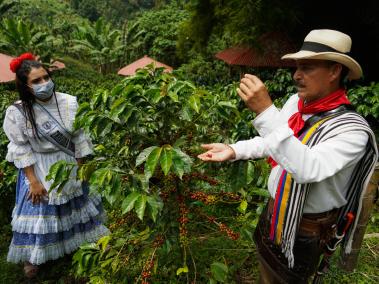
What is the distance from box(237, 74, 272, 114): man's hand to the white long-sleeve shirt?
4cm

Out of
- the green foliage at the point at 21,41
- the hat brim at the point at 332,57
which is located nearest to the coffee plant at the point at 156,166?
the hat brim at the point at 332,57

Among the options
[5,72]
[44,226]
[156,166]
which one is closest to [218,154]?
[156,166]

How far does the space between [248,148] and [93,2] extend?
3524 cm

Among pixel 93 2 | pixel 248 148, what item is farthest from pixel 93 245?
pixel 93 2

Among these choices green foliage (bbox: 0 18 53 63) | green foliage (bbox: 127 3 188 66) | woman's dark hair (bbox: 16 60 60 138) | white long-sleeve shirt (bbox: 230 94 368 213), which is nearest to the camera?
white long-sleeve shirt (bbox: 230 94 368 213)

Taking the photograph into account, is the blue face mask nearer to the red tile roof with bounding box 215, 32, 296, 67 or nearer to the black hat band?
the black hat band

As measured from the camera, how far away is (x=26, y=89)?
7.96 ft

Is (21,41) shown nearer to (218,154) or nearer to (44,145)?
(44,145)

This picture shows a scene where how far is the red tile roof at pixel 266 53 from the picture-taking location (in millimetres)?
7793

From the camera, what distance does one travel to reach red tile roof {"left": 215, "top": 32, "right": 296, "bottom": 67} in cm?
779

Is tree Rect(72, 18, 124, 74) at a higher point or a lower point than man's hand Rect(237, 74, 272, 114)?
lower

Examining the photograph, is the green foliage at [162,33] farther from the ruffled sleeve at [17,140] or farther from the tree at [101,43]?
the ruffled sleeve at [17,140]

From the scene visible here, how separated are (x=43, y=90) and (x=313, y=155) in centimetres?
196

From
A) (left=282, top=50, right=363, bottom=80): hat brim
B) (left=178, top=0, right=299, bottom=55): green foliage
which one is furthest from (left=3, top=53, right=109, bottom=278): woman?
(left=178, top=0, right=299, bottom=55): green foliage
